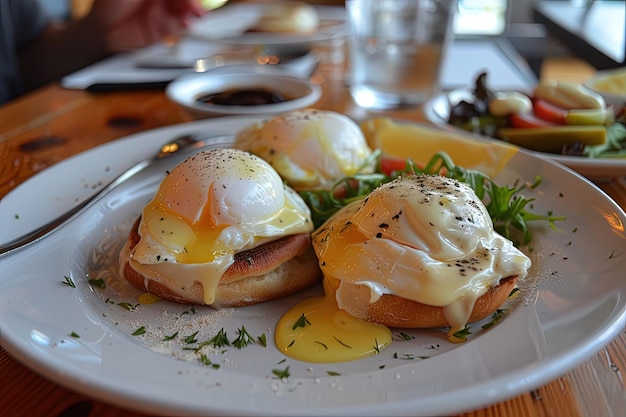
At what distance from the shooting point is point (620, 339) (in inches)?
40.6

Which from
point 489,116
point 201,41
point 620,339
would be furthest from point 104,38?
point 620,339

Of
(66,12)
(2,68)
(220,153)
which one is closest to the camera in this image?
(220,153)

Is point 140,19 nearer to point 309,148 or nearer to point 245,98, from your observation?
point 245,98

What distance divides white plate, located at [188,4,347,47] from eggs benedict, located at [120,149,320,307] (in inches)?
79.4

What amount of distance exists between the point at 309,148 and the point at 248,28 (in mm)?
2525

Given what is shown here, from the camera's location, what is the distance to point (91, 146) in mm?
2029

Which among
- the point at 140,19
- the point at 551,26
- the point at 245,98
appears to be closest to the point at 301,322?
the point at 245,98

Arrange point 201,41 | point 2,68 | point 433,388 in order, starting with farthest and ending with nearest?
1. point 201,41
2. point 2,68
3. point 433,388

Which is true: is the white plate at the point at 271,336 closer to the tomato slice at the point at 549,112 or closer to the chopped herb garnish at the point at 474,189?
the chopped herb garnish at the point at 474,189

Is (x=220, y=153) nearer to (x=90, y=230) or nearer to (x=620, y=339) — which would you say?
(x=90, y=230)

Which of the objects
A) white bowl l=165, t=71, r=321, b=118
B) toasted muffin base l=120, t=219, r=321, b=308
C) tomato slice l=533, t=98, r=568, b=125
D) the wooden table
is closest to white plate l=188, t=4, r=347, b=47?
the wooden table

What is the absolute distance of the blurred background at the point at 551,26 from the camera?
3.75 metres

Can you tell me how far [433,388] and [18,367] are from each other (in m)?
0.66

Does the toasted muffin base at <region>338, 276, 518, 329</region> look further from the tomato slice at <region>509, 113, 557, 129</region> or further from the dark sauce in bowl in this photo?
the dark sauce in bowl
